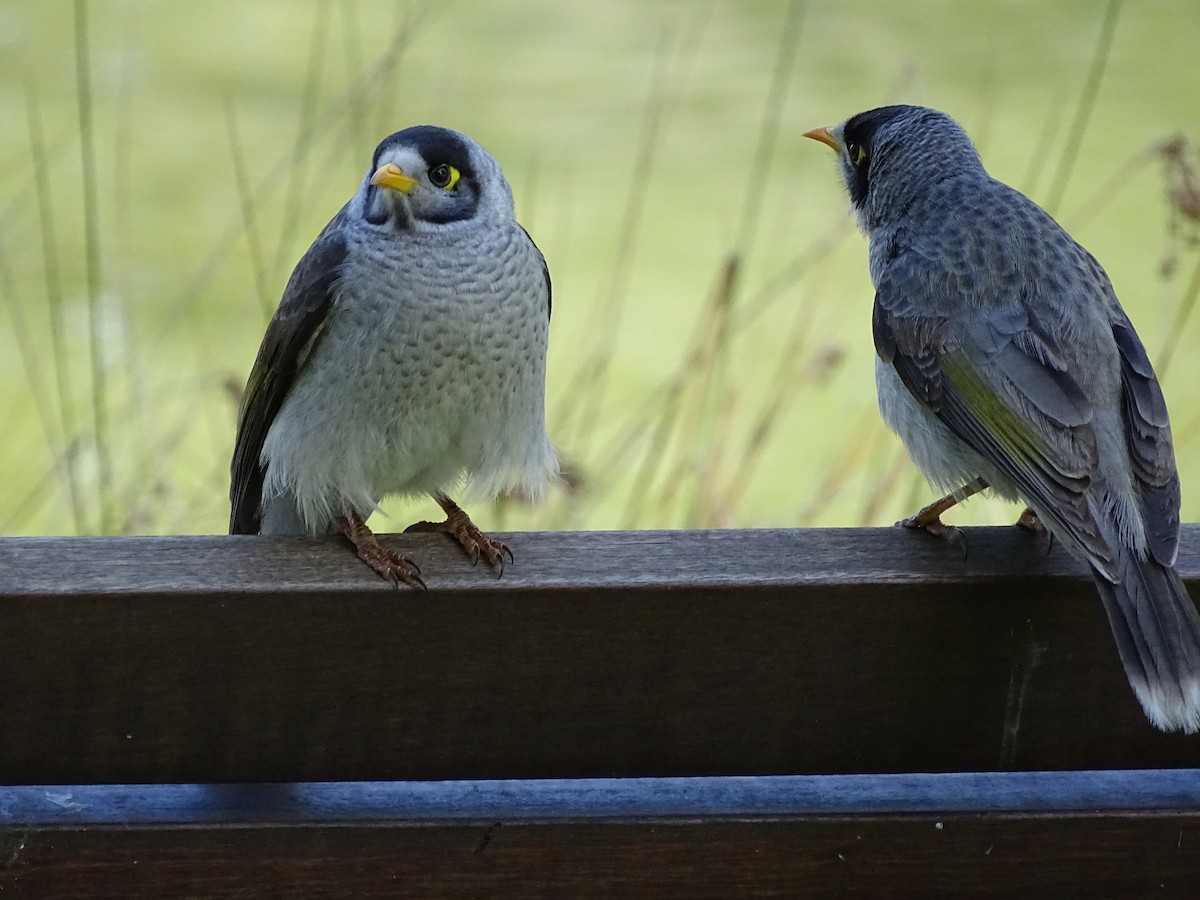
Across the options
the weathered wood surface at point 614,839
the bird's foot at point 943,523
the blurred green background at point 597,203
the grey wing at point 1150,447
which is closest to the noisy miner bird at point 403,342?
the blurred green background at point 597,203

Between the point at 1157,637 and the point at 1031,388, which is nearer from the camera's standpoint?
the point at 1157,637

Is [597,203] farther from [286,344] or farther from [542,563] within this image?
[542,563]

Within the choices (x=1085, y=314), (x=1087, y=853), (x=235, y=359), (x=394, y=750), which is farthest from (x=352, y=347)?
(x=235, y=359)

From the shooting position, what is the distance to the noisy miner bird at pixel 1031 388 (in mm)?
1854

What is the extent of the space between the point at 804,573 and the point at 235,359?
11.7 ft

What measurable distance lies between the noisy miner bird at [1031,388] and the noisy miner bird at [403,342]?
577mm

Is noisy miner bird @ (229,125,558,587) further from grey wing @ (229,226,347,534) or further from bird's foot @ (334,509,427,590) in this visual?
bird's foot @ (334,509,427,590)

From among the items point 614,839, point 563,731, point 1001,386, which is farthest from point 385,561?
point 1001,386

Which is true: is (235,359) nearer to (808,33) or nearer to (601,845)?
(601,845)

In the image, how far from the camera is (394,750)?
176 cm

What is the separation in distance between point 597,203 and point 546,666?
17.3 ft

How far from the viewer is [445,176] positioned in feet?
8.45

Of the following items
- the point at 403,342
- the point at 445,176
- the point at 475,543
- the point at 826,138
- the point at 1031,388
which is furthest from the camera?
the point at 826,138

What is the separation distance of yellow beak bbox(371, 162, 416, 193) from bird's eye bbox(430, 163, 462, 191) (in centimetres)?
6
